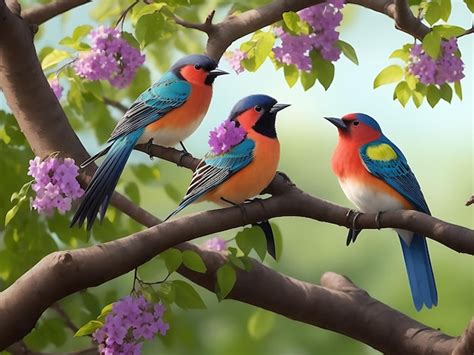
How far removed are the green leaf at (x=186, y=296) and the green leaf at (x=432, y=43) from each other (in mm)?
1349

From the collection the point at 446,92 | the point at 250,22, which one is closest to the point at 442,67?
the point at 446,92

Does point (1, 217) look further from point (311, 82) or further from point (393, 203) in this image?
point (393, 203)

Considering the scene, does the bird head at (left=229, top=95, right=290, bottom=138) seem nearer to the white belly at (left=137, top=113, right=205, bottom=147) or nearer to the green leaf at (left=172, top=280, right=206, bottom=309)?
the white belly at (left=137, top=113, right=205, bottom=147)

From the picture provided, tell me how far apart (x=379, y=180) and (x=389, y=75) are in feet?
2.34

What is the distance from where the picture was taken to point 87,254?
11.3 ft

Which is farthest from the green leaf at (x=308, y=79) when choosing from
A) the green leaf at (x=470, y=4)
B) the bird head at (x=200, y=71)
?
the green leaf at (x=470, y=4)

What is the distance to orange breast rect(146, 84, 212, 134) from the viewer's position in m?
3.91

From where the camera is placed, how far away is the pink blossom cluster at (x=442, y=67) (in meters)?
4.32

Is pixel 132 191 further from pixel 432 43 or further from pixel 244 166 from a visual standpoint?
pixel 432 43

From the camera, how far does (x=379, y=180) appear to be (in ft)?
13.1

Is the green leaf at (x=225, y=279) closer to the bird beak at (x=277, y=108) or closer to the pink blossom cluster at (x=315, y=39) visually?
the bird beak at (x=277, y=108)

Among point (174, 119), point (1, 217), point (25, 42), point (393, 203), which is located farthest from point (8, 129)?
point (393, 203)

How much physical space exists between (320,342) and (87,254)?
4732mm

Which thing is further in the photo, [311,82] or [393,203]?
[311,82]
